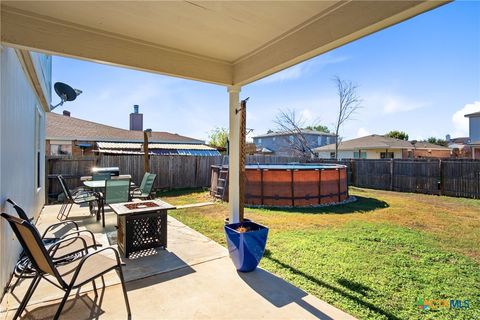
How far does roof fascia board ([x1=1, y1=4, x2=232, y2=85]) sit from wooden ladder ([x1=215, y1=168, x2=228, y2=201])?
536 centimetres

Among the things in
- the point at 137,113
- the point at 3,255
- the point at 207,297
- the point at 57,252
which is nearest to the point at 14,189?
the point at 3,255

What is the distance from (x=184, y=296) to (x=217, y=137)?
27.7 meters

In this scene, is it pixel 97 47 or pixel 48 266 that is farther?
pixel 97 47

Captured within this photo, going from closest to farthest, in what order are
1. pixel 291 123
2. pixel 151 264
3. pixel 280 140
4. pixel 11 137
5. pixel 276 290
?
pixel 276 290, pixel 11 137, pixel 151 264, pixel 291 123, pixel 280 140

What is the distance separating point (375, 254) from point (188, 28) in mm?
4309

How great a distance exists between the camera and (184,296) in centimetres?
279

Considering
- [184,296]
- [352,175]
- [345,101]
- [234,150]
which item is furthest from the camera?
[345,101]

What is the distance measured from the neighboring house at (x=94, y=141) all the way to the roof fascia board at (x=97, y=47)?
38.5ft

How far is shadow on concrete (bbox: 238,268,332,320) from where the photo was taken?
264cm

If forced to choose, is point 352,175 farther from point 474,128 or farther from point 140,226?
point 140,226

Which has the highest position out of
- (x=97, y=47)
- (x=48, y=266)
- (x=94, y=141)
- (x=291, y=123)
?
(x=291, y=123)

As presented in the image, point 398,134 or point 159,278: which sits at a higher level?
point 398,134

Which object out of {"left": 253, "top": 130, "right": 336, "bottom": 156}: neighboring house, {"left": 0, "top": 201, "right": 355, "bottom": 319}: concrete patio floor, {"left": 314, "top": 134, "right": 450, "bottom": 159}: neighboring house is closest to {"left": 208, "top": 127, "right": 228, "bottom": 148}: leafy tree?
{"left": 253, "top": 130, "right": 336, "bottom": 156}: neighboring house

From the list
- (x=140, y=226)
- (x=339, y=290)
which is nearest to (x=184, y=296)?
(x=140, y=226)
